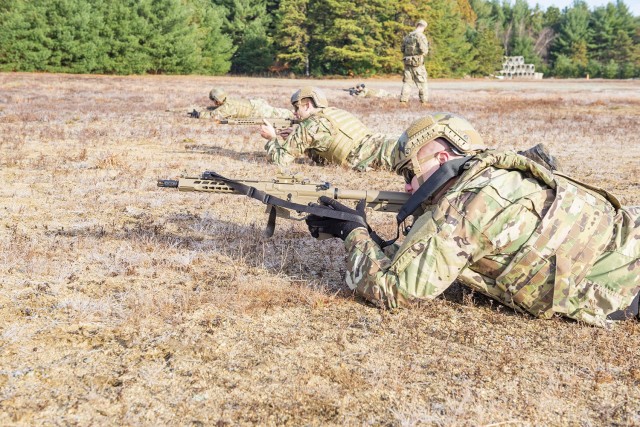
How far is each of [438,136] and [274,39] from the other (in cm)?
5814

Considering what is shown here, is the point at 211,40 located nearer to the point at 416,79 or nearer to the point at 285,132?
the point at 416,79

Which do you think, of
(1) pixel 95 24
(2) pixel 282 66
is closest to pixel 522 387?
(1) pixel 95 24

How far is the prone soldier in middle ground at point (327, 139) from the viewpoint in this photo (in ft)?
30.3

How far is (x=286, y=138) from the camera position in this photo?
31.7 feet

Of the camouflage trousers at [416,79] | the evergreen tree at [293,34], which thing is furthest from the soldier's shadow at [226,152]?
the evergreen tree at [293,34]

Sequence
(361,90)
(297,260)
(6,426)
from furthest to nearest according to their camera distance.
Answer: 1. (361,90)
2. (297,260)
3. (6,426)

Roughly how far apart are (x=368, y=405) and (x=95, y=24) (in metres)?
50.9

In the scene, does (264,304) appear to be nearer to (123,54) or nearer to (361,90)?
(361,90)

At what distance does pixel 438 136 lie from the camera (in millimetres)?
3896

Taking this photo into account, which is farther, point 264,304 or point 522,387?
point 264,304

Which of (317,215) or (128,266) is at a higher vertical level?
(317,215)

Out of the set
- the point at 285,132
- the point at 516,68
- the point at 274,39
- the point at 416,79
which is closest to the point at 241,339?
the point at 285,132

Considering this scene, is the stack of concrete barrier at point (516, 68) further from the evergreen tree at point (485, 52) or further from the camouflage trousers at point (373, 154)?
the camouflage trousers at point (373, 154)

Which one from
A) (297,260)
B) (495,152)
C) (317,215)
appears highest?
(495,152)
